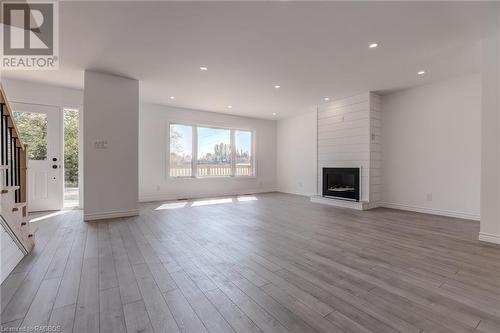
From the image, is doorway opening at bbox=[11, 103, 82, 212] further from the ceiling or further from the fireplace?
the fireplace

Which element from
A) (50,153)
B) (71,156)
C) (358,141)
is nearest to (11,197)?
(50,153)

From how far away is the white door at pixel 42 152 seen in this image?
4.58 m

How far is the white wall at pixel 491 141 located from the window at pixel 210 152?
5919 millimetres

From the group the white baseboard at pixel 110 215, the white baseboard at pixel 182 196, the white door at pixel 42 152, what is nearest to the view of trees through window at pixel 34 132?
the white door at pixel 42 152

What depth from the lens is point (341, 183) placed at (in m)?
5.86

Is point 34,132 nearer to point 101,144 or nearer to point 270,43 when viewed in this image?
point 101,144

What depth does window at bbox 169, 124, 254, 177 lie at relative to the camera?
21.6 feet

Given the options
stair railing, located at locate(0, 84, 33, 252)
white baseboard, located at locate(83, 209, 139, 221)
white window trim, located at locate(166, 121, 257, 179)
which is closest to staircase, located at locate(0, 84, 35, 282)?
stair railing, located at locate(0, 84, 33, 252)

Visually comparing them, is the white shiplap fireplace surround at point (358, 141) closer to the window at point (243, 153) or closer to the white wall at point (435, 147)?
the white wall at point (435, 147)

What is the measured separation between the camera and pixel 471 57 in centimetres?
338

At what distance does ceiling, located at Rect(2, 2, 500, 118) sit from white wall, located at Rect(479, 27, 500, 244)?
0.29m

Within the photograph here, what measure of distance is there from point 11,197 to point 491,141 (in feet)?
18.5

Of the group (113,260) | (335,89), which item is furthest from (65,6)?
(335,89)

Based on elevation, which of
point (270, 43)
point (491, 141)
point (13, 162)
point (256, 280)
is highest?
point (270, 43)
